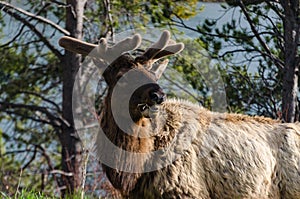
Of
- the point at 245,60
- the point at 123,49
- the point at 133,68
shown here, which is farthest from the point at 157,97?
the point at 245,60

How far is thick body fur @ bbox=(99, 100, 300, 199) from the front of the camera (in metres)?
5.66

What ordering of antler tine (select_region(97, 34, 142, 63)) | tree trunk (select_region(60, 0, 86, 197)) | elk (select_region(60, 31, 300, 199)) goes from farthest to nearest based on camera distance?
tree trunk (select_region(60, 0, 86, 197))
antler tine (select_region(97, 34, 142, 63))
elk (select_region(60, 31, 300, 199))

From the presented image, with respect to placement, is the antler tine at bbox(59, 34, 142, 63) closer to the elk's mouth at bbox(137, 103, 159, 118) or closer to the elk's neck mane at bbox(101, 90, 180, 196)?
the elk's neck mane at bbox(101, 90, 180, 196)

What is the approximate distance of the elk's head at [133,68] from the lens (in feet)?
18.1

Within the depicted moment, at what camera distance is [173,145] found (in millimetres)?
5785

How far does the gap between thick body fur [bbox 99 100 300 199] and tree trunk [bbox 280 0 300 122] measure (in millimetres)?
Answer: 4902

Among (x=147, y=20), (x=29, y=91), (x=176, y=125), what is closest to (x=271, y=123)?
(x=176, y=125)

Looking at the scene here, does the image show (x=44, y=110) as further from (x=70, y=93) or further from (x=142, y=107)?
(x=142, y=107)

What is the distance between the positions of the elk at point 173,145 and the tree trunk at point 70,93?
25.6ft

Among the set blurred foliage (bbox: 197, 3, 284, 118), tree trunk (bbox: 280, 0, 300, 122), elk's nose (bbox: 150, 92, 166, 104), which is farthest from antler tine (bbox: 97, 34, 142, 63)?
blurred foliage (bbox: 197, 3, 284, 118)

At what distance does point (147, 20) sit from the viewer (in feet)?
49.8

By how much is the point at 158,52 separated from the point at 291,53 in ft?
19.3

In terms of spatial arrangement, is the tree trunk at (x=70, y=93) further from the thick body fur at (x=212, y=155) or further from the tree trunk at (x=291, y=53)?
the thick body fur at (x=212, y=155)

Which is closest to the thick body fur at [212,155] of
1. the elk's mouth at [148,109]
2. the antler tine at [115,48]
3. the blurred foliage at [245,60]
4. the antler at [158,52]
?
the elk's mouth at [148,109]
